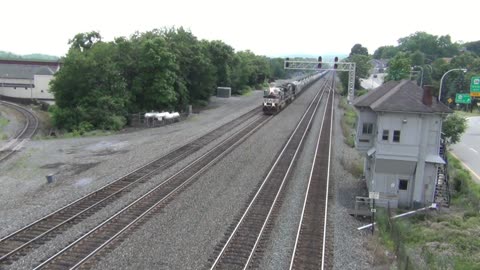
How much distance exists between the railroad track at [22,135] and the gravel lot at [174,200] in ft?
3.37

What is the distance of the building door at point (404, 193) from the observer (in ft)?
73.5

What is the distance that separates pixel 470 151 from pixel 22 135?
40.3 m

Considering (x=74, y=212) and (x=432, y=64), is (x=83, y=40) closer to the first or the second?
(x=74, y=212)

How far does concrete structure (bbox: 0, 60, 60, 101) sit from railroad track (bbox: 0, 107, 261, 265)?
53.5 meters

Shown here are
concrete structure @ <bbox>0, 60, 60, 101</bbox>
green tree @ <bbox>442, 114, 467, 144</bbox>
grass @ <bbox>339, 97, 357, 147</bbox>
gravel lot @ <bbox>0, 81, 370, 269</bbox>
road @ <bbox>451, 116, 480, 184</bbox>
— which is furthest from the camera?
concrete structure @ <bbox>0, 60, 60, 101</bbox>

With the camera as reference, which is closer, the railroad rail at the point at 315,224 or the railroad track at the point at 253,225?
the railroad track at the point at 253,225

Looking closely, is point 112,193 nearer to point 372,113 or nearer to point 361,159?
point 372,113

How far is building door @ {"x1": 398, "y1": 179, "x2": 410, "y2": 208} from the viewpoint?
73.5ft

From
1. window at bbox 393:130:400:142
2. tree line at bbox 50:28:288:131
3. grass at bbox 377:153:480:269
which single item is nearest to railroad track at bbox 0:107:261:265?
grass at bbox 377:153:480:269

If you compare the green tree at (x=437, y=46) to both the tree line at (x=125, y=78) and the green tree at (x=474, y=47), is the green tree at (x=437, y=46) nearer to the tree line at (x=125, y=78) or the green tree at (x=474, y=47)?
the green tree at (x=474, y=47)

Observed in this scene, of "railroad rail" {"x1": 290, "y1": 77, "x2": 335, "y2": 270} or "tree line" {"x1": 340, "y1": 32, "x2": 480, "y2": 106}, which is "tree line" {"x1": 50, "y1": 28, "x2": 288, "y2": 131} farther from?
"tree line" {"x1": 340, "y1": 32, "x2": 480, "y2": 106}

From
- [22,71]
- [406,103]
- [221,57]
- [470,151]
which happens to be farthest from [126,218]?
[22,71]

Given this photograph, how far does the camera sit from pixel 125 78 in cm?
5062

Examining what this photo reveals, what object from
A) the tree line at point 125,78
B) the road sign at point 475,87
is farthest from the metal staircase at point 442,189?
the tree line at point 125,78
